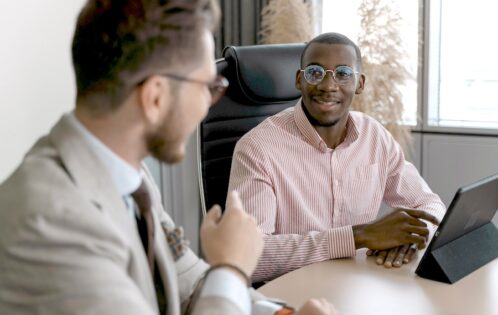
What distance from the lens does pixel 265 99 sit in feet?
8.08

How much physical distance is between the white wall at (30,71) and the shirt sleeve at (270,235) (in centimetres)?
81

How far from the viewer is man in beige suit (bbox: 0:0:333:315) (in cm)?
99

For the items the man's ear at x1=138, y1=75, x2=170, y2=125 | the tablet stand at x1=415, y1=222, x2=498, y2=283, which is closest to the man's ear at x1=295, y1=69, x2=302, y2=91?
the tablet stand at x1=415, y1=222, x2=498, y2=283

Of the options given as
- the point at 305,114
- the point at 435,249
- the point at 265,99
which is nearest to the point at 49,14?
the point at 265,99

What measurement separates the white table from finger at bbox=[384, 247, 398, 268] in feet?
0.06

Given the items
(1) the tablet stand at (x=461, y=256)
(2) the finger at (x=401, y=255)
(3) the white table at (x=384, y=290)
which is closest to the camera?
(3) the white table at (x=384, y=290)

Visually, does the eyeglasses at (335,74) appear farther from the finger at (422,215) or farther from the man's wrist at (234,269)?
Answer: the man's wrist at (234,269)

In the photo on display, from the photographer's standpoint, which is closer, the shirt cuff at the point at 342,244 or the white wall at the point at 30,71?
the shirt cuff at the point at 342,244

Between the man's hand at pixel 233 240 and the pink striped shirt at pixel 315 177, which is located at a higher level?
the man's hand at pixel 233 240

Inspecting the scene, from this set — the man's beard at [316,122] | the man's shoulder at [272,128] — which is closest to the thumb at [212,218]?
the man's shoulder at [272,128]

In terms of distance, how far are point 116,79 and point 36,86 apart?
5.50 feet

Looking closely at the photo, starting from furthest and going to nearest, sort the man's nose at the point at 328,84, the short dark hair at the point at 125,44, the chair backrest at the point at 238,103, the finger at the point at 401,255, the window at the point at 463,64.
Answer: the window at the point at 463,64 → the chair backrest at the point at 238,103 → the man's nose at the point at 328,84 → the finger at the point at 401,255 → the short dark hair at the point at 125,44

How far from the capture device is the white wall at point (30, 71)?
8.24 feet

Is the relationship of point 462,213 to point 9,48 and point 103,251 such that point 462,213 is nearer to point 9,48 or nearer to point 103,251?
point 103,251
